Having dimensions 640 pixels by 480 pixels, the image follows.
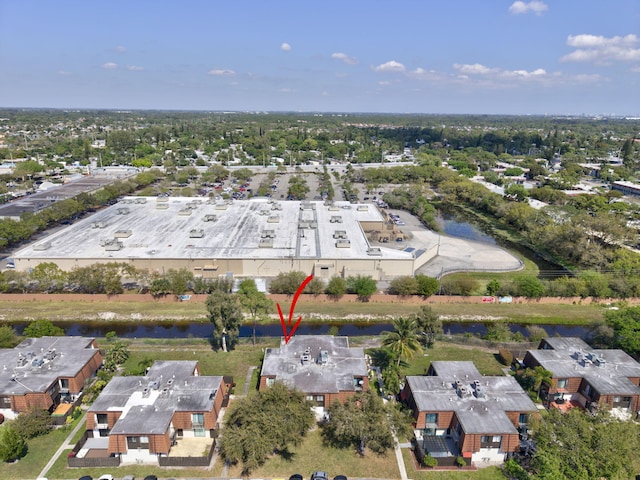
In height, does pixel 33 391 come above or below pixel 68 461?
above

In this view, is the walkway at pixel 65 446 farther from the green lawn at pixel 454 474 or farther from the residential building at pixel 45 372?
the green lawn at pixel 454 474

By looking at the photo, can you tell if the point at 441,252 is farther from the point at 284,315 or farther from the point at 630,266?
the point at 284,315

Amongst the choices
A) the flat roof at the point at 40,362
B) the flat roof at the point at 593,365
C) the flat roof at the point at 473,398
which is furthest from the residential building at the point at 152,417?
the flat roof at the point at 593,365

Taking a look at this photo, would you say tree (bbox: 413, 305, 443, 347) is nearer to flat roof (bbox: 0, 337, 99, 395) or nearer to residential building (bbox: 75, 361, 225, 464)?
residential building (bbox: 75, 361, 225, 464)

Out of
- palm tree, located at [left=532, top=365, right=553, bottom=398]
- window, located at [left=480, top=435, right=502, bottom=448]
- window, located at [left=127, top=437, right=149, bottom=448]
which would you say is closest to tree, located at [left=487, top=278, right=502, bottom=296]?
palm tree, located at [left=532, top=365, right=553, bottom=398]

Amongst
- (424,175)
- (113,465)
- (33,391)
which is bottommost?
(113,465)

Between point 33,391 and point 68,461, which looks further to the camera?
point 33,391

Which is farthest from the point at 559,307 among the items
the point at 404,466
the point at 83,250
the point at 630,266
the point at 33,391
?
the point at 83,250

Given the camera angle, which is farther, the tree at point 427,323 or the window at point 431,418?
the tree at point 427,323
